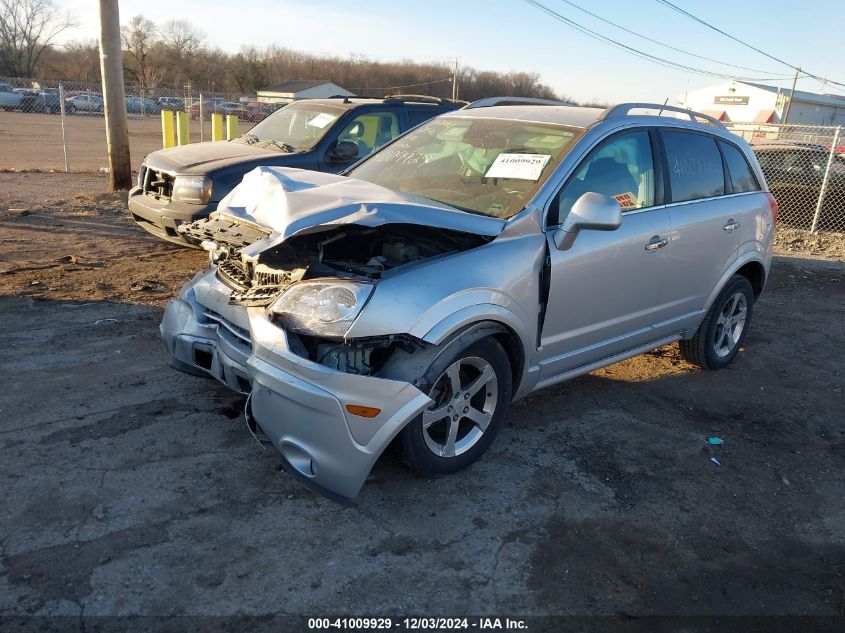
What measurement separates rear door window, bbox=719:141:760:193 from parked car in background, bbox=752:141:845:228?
806cm

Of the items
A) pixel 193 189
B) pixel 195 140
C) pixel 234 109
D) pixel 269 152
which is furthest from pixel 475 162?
pixel 234 109

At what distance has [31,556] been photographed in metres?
2.75

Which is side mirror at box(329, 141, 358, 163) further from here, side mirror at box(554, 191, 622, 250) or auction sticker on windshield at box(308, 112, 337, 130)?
side mirror at box(554, 191, 622, 250)

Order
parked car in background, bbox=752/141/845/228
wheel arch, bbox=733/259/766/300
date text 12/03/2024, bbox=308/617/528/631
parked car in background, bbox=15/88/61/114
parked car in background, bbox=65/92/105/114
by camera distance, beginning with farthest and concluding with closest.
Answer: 1. parked car in background, bbox=65/92/105/114
2. parked car in background, bbox=15/88/61/114
3. parked car in background, bbox=752/141/845/228
4. wheel arch, bbox=733/259/766/300
5. date text 12/03/2024, bbox=308/617/528/631

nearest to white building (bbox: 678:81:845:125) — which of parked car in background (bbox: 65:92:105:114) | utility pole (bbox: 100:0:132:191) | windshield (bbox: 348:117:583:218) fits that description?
parked car in background (bbox: 65:92:105:114)

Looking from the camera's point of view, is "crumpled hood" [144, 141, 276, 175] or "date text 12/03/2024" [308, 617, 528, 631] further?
"crumpled hood" [144, 141, 276, 175]

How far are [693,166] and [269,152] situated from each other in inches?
181

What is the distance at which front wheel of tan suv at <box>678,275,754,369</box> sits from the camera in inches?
206

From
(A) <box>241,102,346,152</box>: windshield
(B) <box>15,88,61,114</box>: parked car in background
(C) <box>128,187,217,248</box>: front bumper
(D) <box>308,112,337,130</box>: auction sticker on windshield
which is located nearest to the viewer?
(C) <box>128,187,217,248</box>: front bumper

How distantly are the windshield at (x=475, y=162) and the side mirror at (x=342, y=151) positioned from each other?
113 inches

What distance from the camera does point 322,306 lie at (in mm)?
3057

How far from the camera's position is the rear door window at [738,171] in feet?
16.9

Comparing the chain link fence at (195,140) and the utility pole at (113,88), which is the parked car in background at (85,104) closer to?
the chain link fence at (195,140)

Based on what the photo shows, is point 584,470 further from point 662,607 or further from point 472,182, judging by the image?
point 472,182
